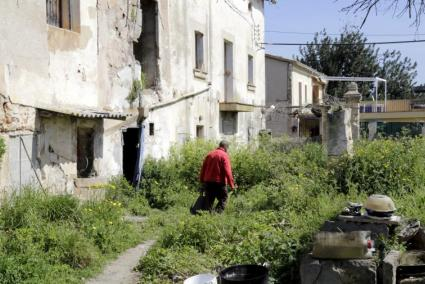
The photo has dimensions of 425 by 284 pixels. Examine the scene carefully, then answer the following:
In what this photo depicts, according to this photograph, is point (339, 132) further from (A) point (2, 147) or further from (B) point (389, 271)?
(A) point (2, 147)

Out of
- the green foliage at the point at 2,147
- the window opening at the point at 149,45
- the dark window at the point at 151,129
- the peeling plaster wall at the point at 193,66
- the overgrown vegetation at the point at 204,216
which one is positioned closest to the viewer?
the overgrown vegetation at the point at 204,216

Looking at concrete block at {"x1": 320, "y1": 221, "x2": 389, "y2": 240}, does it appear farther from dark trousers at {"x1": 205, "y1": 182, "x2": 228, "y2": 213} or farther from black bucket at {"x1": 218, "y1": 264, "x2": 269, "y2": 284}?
dark trousers at {"x1": 205, "y1": 182, "x2": 228, "y2": 213}

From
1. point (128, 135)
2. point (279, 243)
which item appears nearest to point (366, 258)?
point (279, 243)

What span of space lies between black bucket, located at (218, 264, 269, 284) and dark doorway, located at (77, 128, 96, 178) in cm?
656

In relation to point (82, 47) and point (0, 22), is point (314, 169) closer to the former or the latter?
point (82, 47)

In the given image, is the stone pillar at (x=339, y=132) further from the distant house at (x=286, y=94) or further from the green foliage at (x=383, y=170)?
the distant house at (x=286, y=94)

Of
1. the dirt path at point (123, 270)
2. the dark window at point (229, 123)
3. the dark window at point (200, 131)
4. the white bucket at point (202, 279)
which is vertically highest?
the dark window at point (229, 123)

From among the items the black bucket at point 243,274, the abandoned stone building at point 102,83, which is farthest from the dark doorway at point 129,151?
the black bucket at point 243,274

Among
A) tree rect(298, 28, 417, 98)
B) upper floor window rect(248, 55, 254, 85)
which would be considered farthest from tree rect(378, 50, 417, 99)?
upper floor window rect(248, 55, 254, 85)

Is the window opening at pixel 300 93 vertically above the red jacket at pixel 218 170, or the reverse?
the window opening at pixel 300 93

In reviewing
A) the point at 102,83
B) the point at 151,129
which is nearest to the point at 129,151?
the point at 151,129

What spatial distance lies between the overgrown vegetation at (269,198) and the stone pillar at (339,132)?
1.04ft

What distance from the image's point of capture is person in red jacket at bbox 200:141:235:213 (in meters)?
10.4

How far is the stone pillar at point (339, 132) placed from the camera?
41.4 feet
